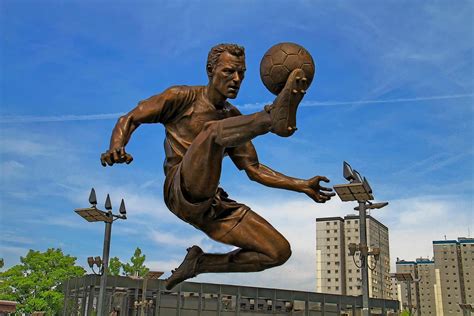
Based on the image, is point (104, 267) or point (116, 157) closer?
point (116, 157)

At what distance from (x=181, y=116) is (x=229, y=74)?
0.63m

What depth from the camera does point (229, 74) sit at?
193 inches

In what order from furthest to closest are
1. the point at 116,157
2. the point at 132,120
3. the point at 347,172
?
the point at 347,172 < the point at 132,120 < the point at 116,157

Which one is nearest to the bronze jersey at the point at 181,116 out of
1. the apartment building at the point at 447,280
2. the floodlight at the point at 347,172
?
the floodlight at the point at 347,172

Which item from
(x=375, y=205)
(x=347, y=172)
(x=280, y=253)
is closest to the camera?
(x=280, y=253)

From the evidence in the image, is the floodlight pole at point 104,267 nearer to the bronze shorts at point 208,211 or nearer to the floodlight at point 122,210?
the floodlight at point 122,210

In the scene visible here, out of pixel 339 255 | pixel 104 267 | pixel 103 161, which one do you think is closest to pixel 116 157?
pixel 103 161

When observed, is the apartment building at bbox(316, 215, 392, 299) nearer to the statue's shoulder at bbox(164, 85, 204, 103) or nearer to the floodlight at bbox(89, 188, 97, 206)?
the floodlight at bbox(89, 188, 97, 206)

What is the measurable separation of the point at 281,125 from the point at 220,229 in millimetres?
1450

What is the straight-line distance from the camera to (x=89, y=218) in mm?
19547

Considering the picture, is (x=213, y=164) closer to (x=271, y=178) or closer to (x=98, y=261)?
(x=271, y=178)

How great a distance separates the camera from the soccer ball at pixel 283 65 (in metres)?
3.98

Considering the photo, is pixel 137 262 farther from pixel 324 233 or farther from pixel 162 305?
pixel 324 233

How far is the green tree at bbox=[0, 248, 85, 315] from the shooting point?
44188mm
